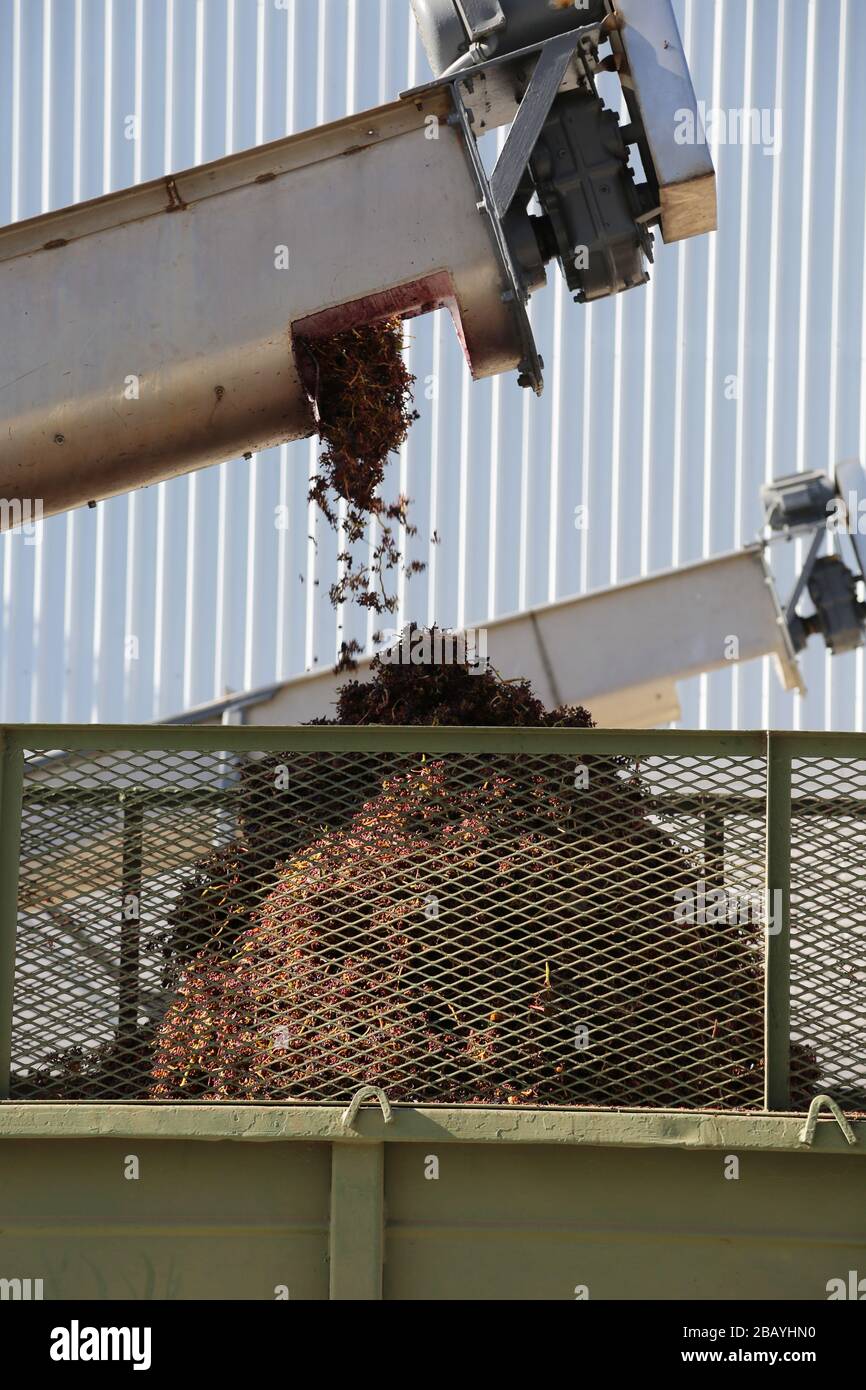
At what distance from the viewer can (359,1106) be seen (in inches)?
105

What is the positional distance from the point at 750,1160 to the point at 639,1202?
24cm

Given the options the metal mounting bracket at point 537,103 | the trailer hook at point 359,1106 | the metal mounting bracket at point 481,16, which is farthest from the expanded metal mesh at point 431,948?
the metal mounting bracket at point 481,16

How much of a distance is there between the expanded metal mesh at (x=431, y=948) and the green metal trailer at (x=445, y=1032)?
0.04 ft

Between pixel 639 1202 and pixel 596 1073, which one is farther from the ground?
pixel 596 1073

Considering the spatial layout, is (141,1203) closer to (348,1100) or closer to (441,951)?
(348,1100)

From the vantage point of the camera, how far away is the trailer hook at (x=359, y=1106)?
2.64m

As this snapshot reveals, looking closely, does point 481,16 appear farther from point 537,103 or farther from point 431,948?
point 431,948

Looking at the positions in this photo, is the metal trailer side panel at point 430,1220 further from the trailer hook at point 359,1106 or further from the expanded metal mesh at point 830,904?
the expanded metal mesh at point 830,904

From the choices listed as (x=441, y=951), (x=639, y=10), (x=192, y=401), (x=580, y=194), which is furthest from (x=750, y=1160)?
(x=639, y=10)

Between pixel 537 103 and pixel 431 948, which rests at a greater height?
pixel 537 103

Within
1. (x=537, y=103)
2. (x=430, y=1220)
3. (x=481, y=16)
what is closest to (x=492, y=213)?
(x=537, y=103)

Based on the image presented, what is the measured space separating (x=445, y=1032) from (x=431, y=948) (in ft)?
0.60

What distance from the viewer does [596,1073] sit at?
280 cm

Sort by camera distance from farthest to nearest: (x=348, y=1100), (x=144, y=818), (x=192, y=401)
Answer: (x=192, y=401), (x=144, y=818), (x=348, y=1100)
